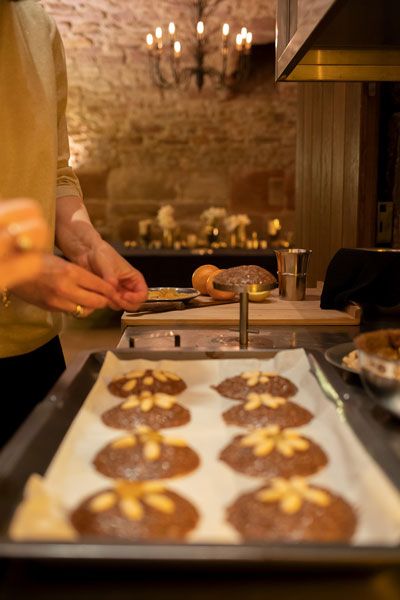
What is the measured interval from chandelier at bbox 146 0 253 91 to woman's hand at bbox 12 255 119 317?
5.27 metres

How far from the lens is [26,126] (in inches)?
59.4

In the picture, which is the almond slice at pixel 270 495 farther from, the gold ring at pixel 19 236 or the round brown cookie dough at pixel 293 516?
the gold ring at pixel 19 236

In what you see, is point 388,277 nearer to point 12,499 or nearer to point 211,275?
point 211,275

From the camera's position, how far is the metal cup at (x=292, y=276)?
2217 mm

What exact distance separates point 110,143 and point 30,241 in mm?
6296

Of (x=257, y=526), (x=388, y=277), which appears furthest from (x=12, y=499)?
(x=388, y=277)

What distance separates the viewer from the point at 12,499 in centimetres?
70

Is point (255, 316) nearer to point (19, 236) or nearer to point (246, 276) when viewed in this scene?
point (246, 276)

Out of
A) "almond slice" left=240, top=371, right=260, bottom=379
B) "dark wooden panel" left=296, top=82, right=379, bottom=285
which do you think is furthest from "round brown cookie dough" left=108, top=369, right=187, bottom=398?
"dark wooden panel" left=296, top=82, right=379, bottom=285

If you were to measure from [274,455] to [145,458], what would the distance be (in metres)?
0.19

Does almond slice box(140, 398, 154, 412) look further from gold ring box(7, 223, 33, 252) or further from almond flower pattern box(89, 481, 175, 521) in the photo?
gold ring box(7, 223, 33, 252)

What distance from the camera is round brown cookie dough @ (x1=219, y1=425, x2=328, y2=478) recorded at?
882 millimetres

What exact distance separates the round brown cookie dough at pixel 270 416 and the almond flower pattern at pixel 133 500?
35 cm

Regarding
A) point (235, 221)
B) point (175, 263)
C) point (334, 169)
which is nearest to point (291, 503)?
point (334, 169)
